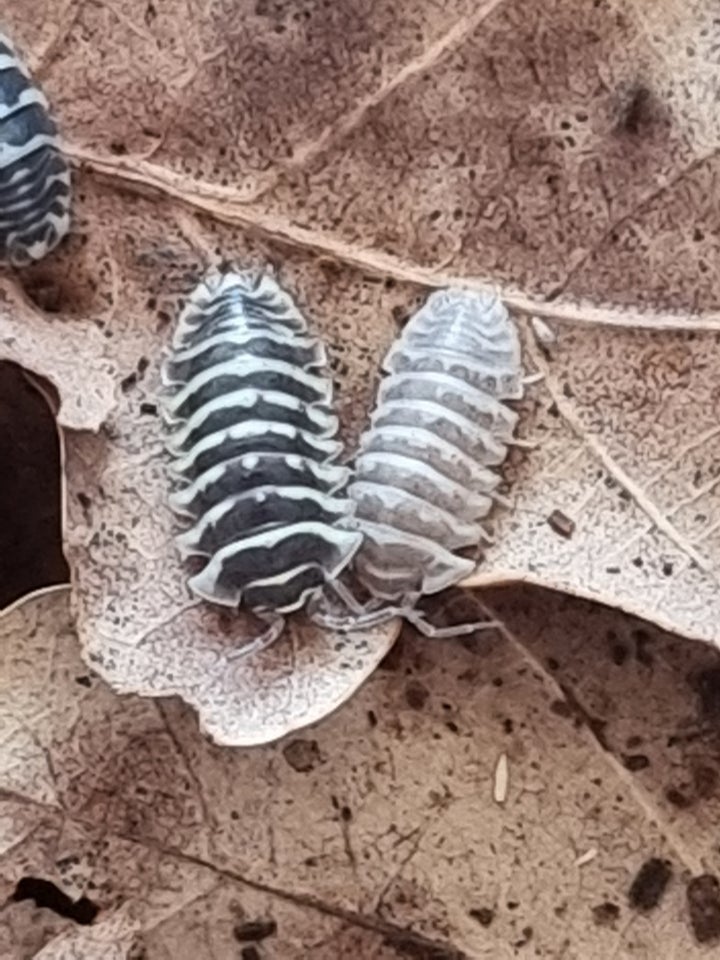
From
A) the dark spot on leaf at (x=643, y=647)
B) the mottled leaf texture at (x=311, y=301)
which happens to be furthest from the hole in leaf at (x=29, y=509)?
the dark spot on leaf at (x=643, y=647)

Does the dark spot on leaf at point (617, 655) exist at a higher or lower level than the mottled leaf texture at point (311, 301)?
lower

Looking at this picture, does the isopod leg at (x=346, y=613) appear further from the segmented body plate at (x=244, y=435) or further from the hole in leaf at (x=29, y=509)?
the hole in leaf at (x=29, y=509)

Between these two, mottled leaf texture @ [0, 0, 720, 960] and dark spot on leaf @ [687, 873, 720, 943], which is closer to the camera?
mottled leaf texture @ [0, 0, 720, 960]

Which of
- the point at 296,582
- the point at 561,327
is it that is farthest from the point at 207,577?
the point at 561,327

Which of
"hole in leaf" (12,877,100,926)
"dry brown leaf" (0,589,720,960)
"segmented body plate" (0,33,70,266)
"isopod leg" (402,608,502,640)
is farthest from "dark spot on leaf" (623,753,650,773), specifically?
"segmented body plate" (0,33,70,266)

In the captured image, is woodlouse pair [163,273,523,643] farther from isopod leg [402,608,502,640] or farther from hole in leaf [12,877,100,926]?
hole in leaf [12,877,100,926]

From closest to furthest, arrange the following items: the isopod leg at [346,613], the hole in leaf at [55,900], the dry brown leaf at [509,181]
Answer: the dry brown leaf at [509,181] < the isopod leg at [346,613] < the hole in leaf at [55,900]

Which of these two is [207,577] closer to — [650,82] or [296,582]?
[296,582]
